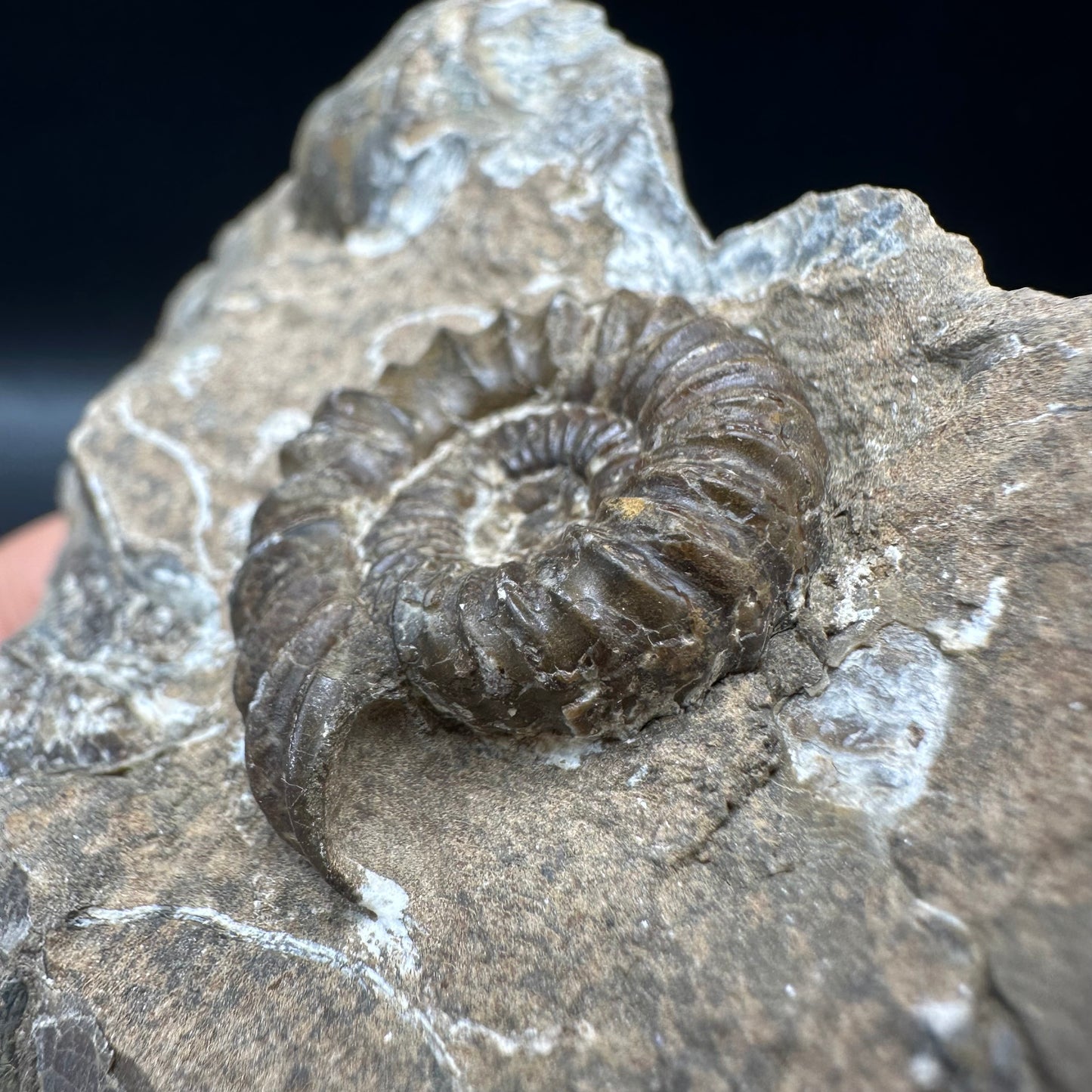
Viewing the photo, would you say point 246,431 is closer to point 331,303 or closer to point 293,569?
point 331,303

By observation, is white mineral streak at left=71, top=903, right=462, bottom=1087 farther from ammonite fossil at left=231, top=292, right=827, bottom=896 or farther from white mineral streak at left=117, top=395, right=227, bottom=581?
white mineral streak at left=117, top=395, right=227, bottom=581

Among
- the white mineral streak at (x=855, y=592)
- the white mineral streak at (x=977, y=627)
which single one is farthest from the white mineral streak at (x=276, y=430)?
the white mineral streak at (x=977, y=627)

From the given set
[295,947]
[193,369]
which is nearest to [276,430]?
[193,369]

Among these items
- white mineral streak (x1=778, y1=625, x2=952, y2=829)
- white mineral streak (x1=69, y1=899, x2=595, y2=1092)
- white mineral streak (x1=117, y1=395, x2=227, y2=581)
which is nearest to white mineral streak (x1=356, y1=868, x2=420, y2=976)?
white mineral streak (x1=69, y1=899, x2=595, y2=1092)

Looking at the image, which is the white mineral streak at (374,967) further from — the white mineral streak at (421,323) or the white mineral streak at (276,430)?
the white mineral streak at (421,323)

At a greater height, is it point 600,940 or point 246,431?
point 246,431

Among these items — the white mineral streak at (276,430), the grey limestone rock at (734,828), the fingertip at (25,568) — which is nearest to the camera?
the grey limestone rock at (734,828)

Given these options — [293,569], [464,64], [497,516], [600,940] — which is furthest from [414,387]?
[464,64]

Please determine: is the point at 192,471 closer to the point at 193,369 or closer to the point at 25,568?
the point at 193,369
